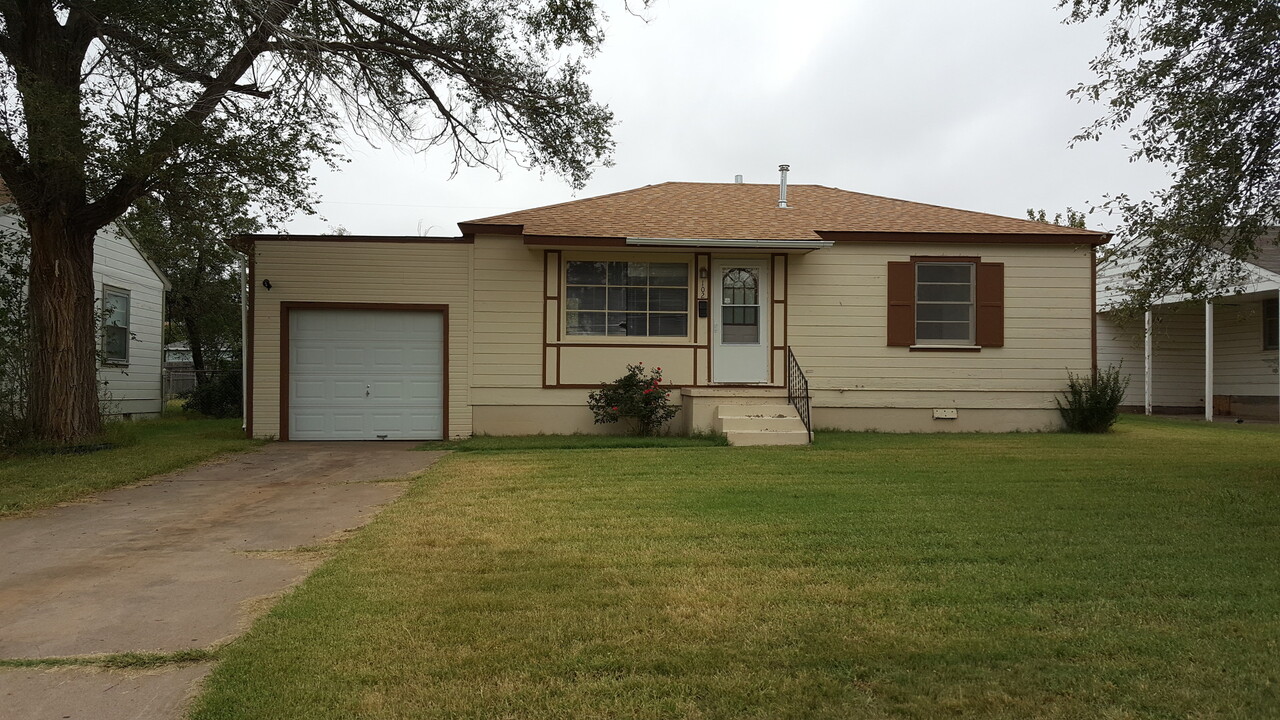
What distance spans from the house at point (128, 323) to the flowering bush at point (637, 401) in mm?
8662

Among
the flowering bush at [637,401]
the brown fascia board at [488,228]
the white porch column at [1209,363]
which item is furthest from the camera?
the white porch column at [1209,363]

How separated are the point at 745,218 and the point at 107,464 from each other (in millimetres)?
9708

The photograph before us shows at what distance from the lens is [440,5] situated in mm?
11703

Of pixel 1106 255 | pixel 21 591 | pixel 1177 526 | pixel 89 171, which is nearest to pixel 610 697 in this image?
pixel 21 591

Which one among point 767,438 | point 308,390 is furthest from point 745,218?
point 308,390

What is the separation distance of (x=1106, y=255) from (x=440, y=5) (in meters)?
8.89

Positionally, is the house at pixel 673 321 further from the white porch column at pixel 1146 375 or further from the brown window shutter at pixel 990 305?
the white porch column at pixel 1146 375

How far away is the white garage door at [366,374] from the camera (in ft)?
42.9

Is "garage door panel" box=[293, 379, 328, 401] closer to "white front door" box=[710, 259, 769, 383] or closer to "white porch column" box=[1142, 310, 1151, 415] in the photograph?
"white front door" box=[710, 259, 769, 383]

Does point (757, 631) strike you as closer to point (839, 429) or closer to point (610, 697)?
point (610, 697)

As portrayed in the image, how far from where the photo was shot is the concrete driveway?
11.2 ft

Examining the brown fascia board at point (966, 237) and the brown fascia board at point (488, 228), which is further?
the brown fascia board at point (966, 237)

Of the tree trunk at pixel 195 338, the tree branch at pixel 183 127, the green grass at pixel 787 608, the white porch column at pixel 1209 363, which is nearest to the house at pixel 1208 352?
the white porch column at pixel 1209 363

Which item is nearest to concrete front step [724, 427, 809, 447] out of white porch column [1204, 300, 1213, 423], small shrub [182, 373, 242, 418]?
white porch column [1204, 300, 1213, 423]
